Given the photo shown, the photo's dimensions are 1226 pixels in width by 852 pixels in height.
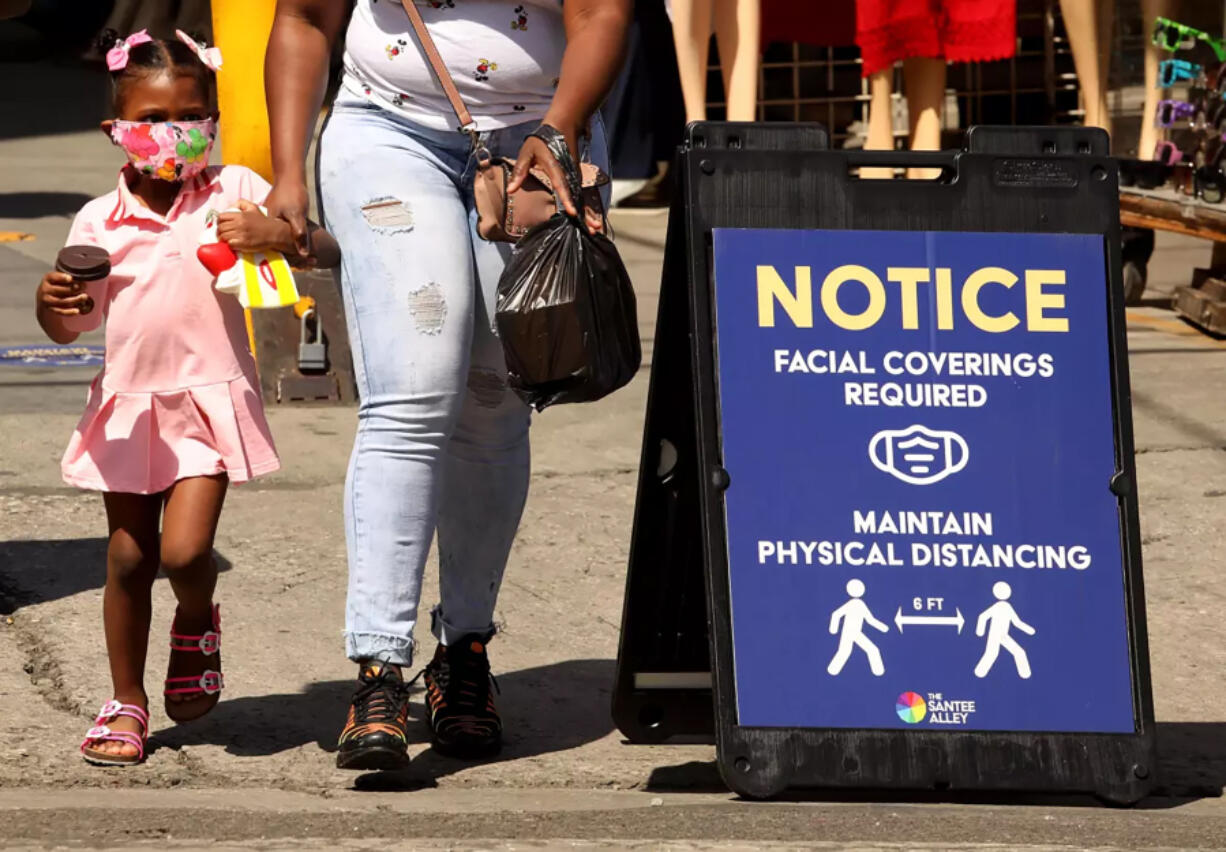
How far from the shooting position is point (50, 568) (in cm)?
522

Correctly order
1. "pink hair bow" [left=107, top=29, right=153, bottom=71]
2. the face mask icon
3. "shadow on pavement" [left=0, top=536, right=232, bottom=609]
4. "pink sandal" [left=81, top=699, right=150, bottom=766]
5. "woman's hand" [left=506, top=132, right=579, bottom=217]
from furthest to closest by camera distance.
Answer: "shadow on pavement" [left=0, top=536, right=232, bottom=609] → "pink hair bow" [left=107, top=29, right=153, bottom=71] → "pink sandal" [left=81, top=699, right=150, bottom=766] → the face mask icon → "woman's hand" [left=506, top=132, right=579, bottom=217]

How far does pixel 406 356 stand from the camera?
373 centimetres

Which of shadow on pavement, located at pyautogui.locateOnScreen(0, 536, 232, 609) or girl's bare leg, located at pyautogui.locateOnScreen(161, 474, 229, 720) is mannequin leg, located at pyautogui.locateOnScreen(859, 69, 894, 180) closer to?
shadow on pavement, located at pyautogui.locateOnScreen(0, 536, 232, 609)

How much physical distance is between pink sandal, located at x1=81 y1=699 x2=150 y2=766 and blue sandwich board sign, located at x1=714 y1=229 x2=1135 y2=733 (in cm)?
113

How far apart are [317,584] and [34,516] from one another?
0.94 metres

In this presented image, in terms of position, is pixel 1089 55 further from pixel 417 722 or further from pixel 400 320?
pixel 400 320

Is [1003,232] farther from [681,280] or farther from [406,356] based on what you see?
[406,356]

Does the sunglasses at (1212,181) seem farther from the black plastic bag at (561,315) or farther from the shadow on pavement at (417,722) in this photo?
the black plastic bag at (561,315)

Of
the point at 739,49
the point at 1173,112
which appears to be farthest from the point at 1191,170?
the point at 739,49

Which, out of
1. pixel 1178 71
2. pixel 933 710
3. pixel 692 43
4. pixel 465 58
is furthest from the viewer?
pixel 692 43

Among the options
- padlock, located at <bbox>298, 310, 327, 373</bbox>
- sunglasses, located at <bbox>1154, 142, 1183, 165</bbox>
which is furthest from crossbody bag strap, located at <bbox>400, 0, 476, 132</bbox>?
sunglasses, located at <bbox>1154, 142, 1183, 165</bbox>

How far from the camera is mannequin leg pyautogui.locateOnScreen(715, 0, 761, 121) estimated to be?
9242 mm

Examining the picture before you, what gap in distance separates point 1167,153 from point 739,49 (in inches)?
74.7

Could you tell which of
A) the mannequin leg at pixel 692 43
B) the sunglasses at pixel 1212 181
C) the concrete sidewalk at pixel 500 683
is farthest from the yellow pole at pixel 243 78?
the sunglasses at pixel 1212 181
